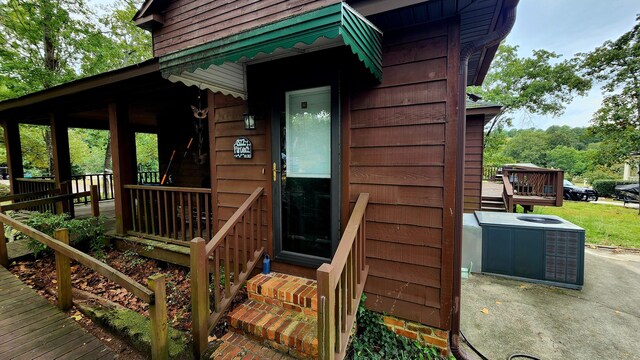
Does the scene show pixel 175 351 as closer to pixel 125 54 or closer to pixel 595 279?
pixel 595 279

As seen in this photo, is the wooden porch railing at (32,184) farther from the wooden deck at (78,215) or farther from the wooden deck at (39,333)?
the wooden deck at (39,333)

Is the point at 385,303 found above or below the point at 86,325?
above

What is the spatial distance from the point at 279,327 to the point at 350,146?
1.75m

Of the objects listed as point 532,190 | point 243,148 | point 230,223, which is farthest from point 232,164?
point 532,190

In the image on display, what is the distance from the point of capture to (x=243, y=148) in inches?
125

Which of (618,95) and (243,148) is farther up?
(618,95)

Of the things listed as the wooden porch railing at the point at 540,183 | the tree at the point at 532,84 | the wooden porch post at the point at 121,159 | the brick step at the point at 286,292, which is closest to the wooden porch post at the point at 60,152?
the wooden porch post at the point at 121,159

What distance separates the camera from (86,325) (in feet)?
8.68

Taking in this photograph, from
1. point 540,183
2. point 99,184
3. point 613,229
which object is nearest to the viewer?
point 540,183

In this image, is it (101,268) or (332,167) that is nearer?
(101,268)

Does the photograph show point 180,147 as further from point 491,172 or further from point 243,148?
point 491,172

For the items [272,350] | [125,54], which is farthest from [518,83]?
[125,54]

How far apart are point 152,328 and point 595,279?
5713 mm

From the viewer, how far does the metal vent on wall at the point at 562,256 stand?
354 centimetres
